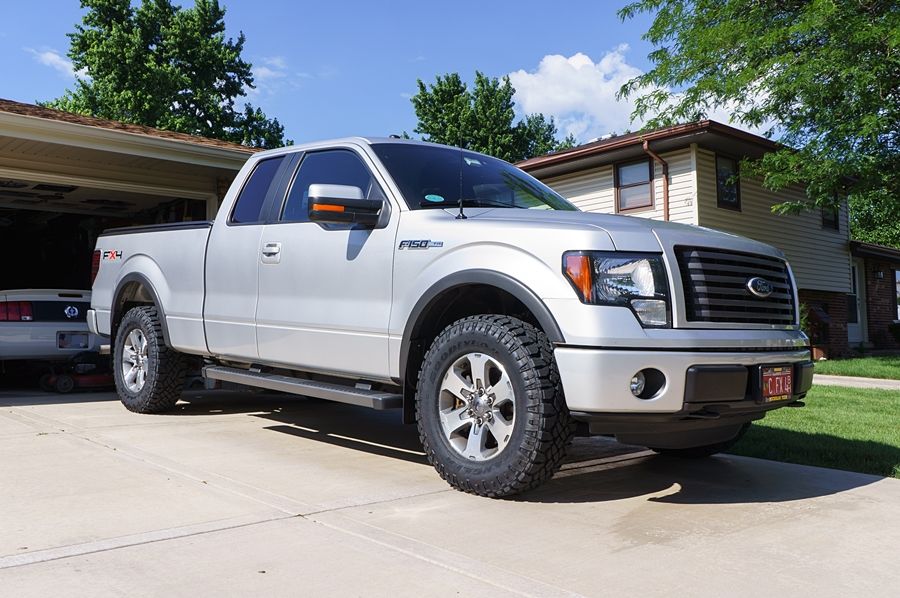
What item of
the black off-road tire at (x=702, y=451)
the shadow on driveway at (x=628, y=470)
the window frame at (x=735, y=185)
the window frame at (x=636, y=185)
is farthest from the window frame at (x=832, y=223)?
the black off-road tire at (x=702, y=451)

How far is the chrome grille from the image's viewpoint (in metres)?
3.94

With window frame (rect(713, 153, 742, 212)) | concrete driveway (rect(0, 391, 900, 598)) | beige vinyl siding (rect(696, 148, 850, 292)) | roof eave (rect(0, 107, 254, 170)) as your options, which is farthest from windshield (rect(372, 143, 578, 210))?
window frame (rect(713, 153, 742, 212))

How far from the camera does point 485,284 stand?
4.25 meters

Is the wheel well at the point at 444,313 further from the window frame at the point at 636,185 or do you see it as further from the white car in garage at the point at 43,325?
the window frame at the point at 636,185

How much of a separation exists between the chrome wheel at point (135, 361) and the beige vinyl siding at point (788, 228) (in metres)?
12.7

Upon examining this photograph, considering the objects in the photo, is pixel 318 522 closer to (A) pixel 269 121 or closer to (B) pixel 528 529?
(B) pixel 528 529

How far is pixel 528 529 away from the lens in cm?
363

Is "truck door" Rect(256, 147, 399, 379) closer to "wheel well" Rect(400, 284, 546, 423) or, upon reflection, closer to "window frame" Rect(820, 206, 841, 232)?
"wheel well" Rect(400, 284, 546, 423)

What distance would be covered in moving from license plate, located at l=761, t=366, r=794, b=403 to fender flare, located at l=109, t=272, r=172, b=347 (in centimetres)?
466

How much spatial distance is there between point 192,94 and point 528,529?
40.6 meters

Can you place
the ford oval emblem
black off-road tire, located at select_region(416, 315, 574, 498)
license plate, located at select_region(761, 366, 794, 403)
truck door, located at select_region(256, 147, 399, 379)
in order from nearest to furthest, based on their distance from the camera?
black off-road tire, located at select_region(416, 315, 574, 498)
license plate, located at select_region(761, 366, 794, 403)
the ford oval emblem
truck door, located at select_region(256, 147, 399, 379)

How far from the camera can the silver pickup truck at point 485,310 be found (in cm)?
380

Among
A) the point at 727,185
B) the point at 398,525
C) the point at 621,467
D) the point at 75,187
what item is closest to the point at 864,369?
the point at 727,185

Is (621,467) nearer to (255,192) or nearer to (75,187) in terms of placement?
(255,192)
